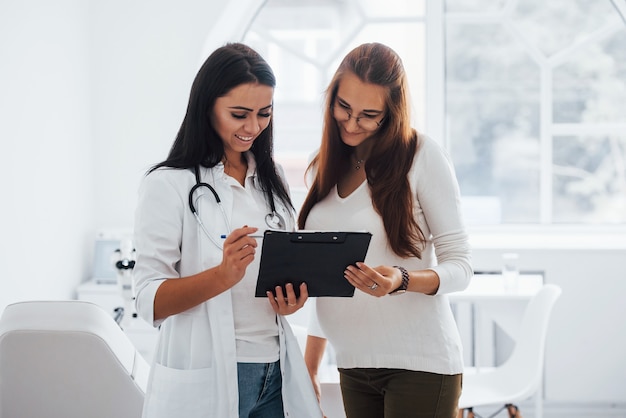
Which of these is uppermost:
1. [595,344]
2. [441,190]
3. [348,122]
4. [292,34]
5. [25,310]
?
[292,34]

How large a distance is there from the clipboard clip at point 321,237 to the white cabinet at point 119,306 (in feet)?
7.01

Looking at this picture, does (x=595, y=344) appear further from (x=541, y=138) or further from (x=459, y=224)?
(x=459, y=224)

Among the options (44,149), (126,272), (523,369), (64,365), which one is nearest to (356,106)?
(64,365)

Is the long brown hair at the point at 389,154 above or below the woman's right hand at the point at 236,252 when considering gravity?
above

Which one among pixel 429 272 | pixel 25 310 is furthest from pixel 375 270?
pixel 25 310

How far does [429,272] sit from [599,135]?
2.93m

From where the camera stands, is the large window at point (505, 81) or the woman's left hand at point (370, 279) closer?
the woman's left hand at point (370, 279)

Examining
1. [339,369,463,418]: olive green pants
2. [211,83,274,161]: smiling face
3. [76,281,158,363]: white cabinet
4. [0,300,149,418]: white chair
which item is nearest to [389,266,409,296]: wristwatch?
[339,369,463,418]: olive green pants

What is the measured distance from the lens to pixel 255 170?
1614 millimetres

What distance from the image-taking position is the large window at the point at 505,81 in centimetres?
422

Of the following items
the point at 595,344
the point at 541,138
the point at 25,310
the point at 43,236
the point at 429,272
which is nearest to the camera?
the point at 429,272

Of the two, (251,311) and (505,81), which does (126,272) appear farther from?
(505,81)

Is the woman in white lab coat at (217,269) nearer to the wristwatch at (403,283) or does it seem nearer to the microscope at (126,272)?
the wristwatch at (403,283)

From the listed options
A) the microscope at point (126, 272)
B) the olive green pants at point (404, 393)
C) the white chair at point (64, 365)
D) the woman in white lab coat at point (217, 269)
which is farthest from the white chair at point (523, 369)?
the woman in white lab coat at point (217, 269)
